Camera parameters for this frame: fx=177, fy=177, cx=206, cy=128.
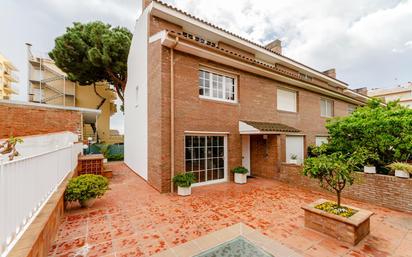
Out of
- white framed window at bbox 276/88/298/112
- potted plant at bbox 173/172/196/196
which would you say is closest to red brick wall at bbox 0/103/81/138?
potted plant at bbox 173/172/196/196

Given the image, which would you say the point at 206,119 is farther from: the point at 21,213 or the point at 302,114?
the point at 302,114

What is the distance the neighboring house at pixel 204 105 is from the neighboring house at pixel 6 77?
4790 cm

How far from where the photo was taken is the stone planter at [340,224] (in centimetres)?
384

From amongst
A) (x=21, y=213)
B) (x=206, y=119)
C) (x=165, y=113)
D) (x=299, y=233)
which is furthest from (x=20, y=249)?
(x=206, y=119)

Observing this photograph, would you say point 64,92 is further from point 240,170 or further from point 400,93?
point 400,93

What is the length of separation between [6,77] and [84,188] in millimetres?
59669

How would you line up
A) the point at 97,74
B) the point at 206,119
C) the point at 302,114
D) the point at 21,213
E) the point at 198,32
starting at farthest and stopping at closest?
1. the point at 97,74
2. the point at 302,114
3. the point at 198,32
4. the point at 206,119
5. the point at 21,213

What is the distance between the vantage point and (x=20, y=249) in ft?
7.25

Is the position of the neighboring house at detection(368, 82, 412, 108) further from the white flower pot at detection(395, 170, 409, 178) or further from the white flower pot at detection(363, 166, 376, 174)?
the white flower pot at detection(395, 170, 409, 178)

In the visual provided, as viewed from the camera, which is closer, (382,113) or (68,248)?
(68,248)

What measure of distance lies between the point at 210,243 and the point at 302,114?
11952mm

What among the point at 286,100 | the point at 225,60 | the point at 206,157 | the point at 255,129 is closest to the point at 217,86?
the point at 225,60

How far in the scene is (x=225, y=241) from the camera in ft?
13.0

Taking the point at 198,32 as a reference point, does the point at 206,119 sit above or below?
below
